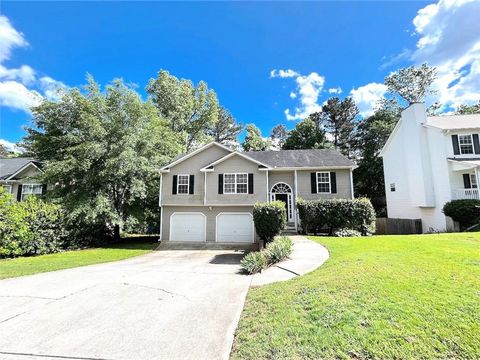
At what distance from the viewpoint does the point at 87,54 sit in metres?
18.2

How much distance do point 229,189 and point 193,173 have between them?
3011mm

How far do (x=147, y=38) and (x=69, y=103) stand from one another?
348 inches

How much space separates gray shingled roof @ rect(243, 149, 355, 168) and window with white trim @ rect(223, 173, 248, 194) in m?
2.77

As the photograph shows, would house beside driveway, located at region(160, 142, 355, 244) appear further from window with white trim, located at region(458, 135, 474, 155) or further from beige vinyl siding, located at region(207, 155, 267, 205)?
window with white trim, located at region(458, 135, 474, 155)

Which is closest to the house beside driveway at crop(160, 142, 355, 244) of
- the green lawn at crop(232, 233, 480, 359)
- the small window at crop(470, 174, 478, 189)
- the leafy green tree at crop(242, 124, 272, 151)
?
the small window at crop(470, 174, 478, 189)

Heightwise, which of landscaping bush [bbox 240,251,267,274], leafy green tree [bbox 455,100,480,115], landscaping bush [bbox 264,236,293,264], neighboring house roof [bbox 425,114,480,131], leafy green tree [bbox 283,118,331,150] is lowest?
landscaping bush [bbox 240,251,267,274]

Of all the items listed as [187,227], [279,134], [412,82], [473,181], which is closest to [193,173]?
[187,227]

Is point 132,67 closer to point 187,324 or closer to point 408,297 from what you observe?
point 187,324

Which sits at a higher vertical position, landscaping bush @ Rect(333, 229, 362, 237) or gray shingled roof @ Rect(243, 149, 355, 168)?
gray shingled roof @ Rect(243, 149, 355, 168)

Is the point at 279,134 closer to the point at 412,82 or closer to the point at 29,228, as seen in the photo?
the point at 412,82

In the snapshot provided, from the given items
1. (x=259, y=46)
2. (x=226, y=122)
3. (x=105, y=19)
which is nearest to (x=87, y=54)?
(x=105, y=19)

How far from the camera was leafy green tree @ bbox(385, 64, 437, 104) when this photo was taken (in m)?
33.5

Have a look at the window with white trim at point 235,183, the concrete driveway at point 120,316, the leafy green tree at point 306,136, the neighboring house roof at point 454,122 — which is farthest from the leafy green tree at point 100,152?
the neighboring house roof at point 454,122

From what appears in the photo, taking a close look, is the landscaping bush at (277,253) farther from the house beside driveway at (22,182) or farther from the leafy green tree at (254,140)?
the leafy green tree at (254,140)
